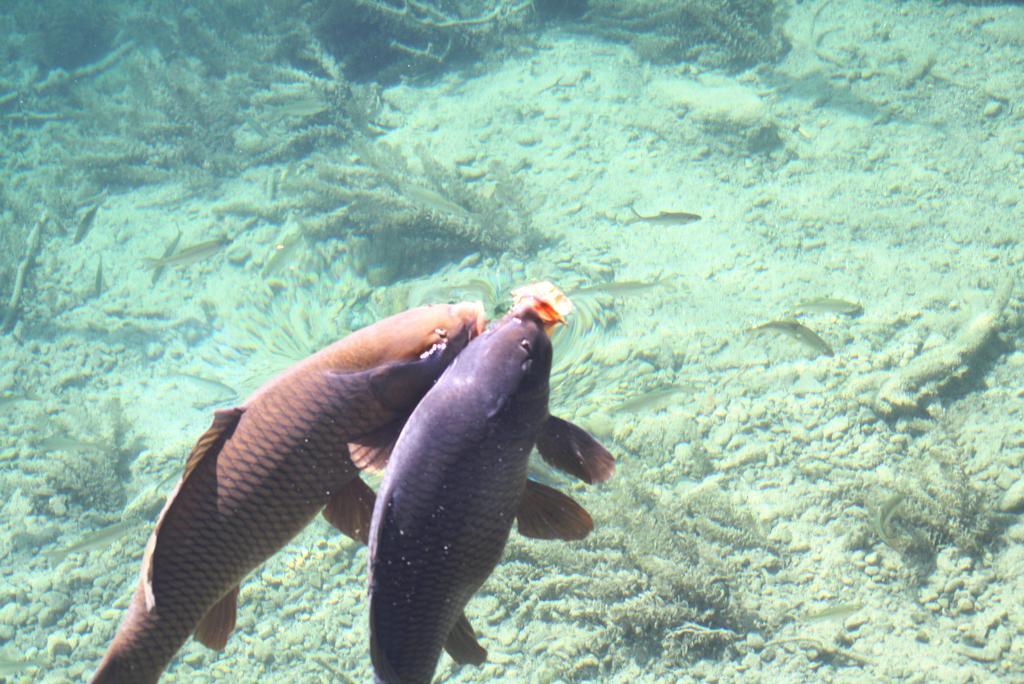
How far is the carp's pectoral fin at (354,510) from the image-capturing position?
6.51 ft

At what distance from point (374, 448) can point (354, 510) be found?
35 cm

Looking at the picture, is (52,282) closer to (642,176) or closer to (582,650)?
(642,176)

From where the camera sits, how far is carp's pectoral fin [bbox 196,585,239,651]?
2.07 m

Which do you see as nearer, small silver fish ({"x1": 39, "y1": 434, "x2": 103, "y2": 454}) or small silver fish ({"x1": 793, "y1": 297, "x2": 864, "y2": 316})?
small silver fish ({"x1": 793, "y1": 297, "x2": 864, "y2": 316})

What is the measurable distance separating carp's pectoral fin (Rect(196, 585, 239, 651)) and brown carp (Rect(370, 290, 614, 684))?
768mm

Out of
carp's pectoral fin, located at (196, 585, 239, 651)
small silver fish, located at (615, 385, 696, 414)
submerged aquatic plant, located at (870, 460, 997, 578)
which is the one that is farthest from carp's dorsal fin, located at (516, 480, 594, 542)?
small silver fish, located at (615, 385, 696, 414)

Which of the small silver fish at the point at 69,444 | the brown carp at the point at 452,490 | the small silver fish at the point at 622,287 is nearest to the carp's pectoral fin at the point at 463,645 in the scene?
the brown carp at the point at 452,490

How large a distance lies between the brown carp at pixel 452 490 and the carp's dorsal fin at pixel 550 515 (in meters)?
0.17

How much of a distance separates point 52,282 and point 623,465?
867cm

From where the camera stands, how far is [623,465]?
4551mm

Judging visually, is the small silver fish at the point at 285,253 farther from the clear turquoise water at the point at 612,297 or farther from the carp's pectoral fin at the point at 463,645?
the carp's pectoral fin at the point at 463,645

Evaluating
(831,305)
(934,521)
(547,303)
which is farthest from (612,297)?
(547,303)

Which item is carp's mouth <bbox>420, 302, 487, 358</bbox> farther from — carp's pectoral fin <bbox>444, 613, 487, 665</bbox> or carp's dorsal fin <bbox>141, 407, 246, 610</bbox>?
carp's pectoral fin <bbox>444, 613, 487, 665</bbox>

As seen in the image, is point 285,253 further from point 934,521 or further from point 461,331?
point 934,521
